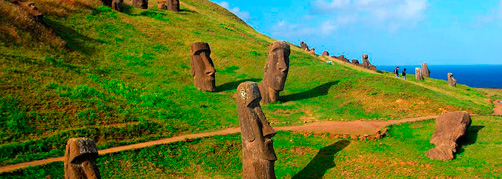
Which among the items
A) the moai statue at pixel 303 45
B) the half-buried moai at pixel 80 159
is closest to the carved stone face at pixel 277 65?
the half-buried moai at pixel 80 159

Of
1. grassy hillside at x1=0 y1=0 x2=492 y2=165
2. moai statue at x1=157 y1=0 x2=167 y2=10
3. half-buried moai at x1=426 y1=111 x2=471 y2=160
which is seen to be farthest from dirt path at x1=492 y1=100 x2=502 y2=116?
moai statue at x1=157 y1=0 x2=167 y2=10

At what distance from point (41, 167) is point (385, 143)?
641 inches

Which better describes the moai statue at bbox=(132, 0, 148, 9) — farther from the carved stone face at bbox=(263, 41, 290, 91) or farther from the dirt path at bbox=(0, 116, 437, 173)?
the dirt path at bbox=(0, 116, 437, 173)

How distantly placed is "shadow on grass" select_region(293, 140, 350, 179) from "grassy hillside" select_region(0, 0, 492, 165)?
506 cm

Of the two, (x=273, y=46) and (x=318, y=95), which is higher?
(x=273, y=46)

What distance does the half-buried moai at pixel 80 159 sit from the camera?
10.9 metres

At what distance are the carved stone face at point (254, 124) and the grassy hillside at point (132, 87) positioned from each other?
8.16m

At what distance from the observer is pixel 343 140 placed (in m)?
21.1

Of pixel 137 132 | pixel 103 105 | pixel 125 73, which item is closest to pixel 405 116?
pixel 137 132

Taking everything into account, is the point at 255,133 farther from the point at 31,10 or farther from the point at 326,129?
the point at 31,10

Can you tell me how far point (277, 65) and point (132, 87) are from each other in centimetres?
1063

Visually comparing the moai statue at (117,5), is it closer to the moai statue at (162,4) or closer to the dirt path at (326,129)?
the moai statue at (162,4)

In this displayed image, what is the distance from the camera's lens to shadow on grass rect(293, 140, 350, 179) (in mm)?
17500

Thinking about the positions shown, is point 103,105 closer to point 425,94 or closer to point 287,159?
point 287,159
